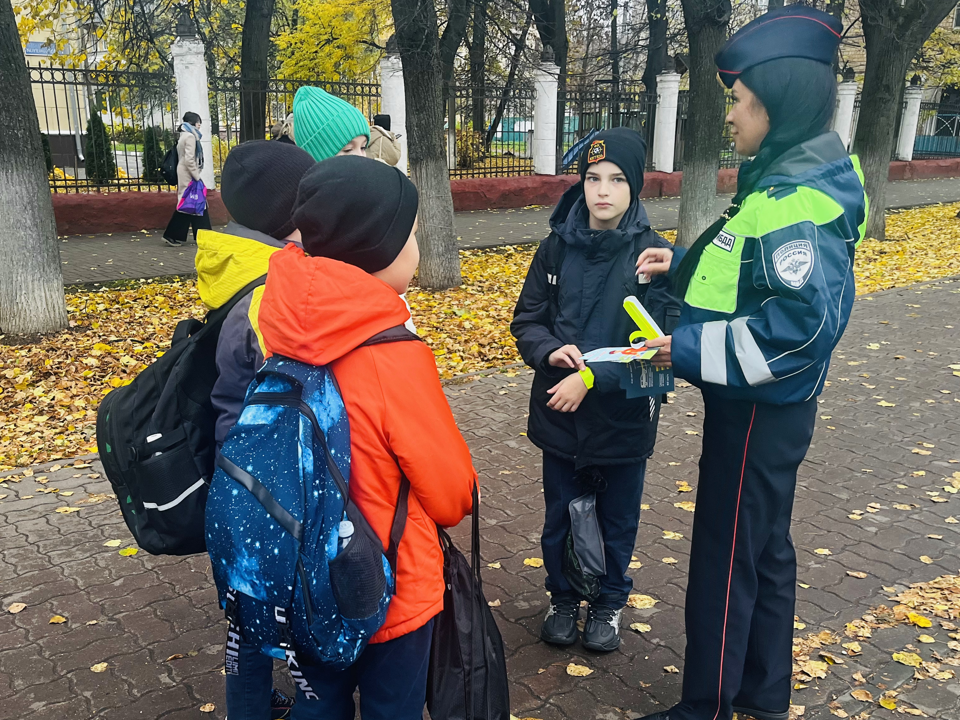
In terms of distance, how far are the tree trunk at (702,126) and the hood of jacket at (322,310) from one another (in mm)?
10079

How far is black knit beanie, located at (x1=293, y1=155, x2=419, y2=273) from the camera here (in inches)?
71.1

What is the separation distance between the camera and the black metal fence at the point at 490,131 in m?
15.7

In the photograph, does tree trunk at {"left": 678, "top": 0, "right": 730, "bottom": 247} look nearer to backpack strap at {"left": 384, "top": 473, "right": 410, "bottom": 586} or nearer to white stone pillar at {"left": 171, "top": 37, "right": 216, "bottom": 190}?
white stone pillar at {"left": 171, "top": 37, "right": 216, "bottom": 190}

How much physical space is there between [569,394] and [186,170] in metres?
9.96

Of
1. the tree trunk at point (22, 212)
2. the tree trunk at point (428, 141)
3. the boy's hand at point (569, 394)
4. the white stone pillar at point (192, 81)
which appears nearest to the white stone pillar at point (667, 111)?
the white stone pillar at point (192, 81)

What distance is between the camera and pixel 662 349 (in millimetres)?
2357

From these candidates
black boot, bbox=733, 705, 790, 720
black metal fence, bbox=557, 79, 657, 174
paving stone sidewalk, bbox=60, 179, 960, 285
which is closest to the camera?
black boot, bbox=733, 705, 790, 720

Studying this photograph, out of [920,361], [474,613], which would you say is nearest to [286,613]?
[474,613]

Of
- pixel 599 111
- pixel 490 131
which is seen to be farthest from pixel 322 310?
pixel 599 111

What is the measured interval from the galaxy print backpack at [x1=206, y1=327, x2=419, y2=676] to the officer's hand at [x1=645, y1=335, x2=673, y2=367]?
896mm

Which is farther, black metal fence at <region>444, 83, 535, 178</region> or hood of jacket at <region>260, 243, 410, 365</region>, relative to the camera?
black metal fence at <region>444, 83, 535, 178</region>

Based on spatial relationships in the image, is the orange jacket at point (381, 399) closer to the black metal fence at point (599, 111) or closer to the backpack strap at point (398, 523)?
the backpack strap at point (398, 523)

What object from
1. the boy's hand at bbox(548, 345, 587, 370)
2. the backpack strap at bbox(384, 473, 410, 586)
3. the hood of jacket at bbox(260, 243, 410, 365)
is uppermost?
the hood of jacket at bbox(260, 243, 410, 365)

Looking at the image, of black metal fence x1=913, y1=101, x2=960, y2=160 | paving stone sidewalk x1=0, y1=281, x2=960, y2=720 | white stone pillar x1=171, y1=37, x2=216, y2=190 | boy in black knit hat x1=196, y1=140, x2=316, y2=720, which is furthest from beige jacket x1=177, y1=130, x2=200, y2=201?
black metal fence x1=913, y1=101, x2=960, y2=160
